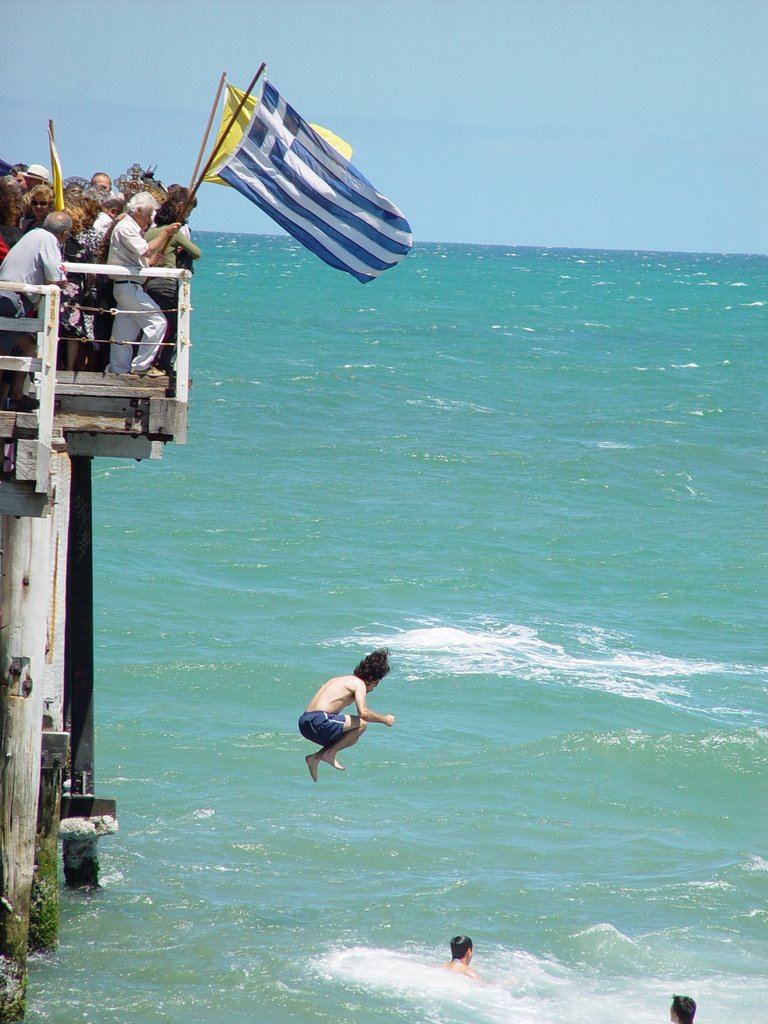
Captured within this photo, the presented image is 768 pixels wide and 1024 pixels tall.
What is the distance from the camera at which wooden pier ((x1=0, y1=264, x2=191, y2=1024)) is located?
28.1 feet

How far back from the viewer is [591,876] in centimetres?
1465

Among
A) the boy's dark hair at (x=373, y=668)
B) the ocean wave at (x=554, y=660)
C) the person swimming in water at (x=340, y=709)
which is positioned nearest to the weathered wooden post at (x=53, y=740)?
the person swimming in water at (x=340, y=709)

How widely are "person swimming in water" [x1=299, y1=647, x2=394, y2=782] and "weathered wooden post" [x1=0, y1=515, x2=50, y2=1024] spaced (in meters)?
1.92

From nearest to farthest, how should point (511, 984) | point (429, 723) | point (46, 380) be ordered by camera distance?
point (46, 380)
point (511, 984)
point (429, 723)

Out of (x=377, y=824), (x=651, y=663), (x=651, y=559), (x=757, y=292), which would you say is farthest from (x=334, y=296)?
(x=377, y=824)

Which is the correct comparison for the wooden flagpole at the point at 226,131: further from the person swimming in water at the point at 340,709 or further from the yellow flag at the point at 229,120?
the person swimming in water at the point at 340,709

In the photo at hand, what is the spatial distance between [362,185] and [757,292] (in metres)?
133

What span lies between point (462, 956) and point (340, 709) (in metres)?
2.58

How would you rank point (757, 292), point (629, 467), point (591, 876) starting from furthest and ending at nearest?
point (757, 292), point (629, 467), point (591, 876)

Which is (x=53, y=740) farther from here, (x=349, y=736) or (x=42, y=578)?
(x=349, y=736)

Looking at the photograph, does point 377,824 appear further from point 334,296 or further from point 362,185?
point 334,296

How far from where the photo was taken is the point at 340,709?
10422mm

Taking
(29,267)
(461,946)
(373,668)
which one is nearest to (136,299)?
(29,267)

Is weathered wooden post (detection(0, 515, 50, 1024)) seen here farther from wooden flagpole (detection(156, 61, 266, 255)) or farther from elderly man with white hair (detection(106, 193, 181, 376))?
wooden flagpole (detection(156, 61, 266, 255))
